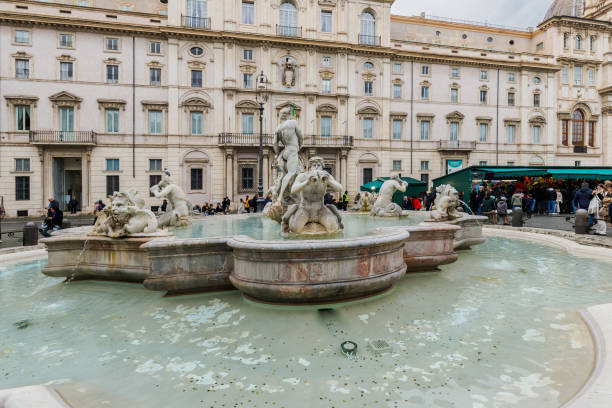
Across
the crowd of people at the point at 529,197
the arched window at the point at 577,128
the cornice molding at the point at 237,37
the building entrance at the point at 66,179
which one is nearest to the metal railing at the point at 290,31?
the cornice molding at the point at 237,37

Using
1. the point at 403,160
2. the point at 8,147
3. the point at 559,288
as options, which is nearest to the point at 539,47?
the point at 403,160

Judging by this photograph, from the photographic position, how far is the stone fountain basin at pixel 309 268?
4.13 m

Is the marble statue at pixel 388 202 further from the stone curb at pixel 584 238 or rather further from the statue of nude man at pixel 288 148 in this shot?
the stone curb at pixel 584 238

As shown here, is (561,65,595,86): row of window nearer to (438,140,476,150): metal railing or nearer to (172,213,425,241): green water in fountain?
(438,140,476,150): metal railing

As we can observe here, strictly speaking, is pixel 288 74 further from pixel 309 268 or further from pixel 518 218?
pixel 309 268

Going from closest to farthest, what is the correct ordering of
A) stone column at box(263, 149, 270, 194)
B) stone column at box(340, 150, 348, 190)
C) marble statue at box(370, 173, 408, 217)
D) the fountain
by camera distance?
the fountain, marble statue at box(370, 173, 408, 217), stone column at box(263, 149, 270, 194), stone column at box(340, 150, 348, 190)

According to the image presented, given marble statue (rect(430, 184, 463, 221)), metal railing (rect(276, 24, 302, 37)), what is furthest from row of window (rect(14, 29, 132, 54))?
marble statue (rect(430, 184, 463, 221))

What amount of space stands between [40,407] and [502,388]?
328 cm

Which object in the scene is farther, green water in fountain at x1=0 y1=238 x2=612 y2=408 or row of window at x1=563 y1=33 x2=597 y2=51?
row of window at x1=563 y1=33 x2=597 y2=51

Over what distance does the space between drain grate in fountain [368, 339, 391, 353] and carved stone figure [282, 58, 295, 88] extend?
26660 millimetres

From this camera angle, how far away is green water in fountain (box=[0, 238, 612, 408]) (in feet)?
8.69

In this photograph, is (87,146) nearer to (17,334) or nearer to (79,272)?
(79,272)

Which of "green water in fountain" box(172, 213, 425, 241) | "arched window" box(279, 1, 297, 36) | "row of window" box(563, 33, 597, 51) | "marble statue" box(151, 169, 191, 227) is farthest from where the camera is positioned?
"row of window" box(563, 33, 597, 51)

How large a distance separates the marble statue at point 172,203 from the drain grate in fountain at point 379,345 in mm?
5087
